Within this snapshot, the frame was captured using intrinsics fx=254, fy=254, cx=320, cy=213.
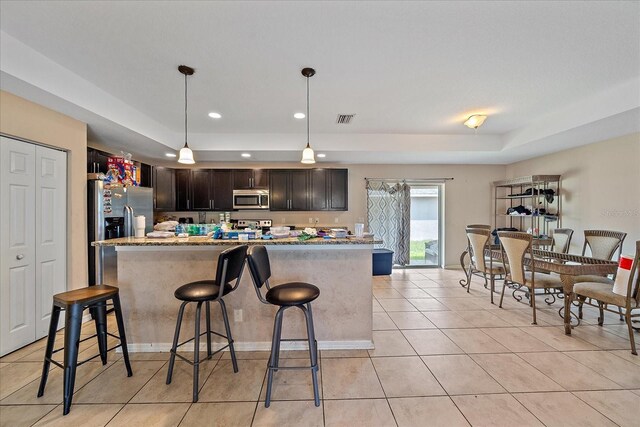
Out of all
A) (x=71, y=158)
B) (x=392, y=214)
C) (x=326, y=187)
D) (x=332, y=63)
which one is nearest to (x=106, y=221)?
(x=71, y=158)

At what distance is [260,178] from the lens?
5.12 m

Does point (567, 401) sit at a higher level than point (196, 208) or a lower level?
lower

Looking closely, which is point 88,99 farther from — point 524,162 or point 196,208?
point 524,162

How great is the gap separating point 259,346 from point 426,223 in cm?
448

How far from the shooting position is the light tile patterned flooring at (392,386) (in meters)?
1.62

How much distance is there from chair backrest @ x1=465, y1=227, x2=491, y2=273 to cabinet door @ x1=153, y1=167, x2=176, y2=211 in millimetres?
5392

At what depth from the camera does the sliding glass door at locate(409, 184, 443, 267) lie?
5.59 m

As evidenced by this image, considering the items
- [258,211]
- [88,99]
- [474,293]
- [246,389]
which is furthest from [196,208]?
[474,293]

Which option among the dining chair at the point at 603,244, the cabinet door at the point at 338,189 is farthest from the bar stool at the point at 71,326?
the dining chair at the point at 603,244

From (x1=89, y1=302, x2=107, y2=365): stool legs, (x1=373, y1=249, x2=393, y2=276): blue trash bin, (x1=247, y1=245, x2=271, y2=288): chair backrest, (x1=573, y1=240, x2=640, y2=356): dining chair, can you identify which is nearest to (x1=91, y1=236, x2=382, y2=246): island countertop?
(x1=247, y1=245, x2=271, y2=288): chair backrest

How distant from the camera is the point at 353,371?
81.7 inches

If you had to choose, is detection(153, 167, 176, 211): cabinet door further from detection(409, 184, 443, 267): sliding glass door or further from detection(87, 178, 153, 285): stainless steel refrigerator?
detection(409, 184, 443, 267): sliding glass door

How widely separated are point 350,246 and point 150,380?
193 cm

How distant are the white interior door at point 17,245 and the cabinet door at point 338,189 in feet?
13.3
